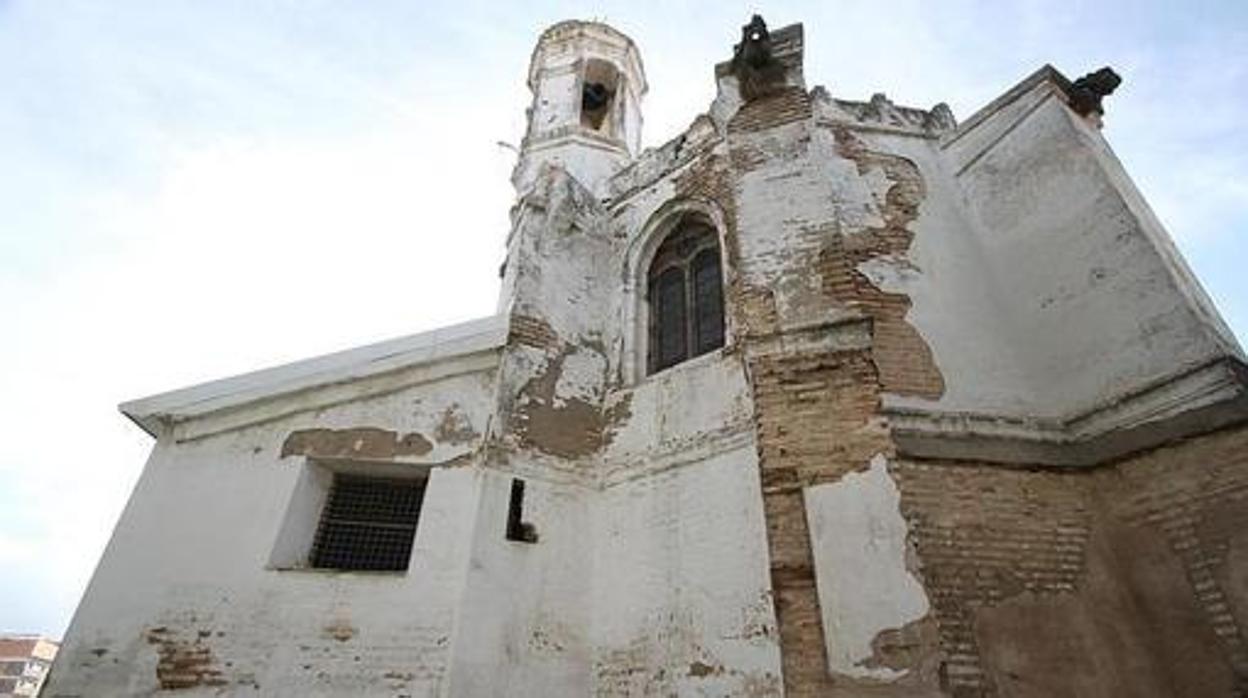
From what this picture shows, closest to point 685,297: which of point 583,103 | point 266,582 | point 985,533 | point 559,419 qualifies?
point 559,419

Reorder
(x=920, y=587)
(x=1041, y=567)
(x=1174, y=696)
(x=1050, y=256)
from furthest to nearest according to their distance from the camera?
(x=1050, y=256) < (x=1041, y=567) < (x=1174, y=696) < (x=920, y=587)

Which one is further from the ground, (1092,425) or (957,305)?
(957,305)

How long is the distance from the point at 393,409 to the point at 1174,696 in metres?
6.72

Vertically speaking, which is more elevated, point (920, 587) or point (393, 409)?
point (393, 409)

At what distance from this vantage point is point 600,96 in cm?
1544

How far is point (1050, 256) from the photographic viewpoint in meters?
7.06

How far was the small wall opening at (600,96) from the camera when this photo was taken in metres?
14.8

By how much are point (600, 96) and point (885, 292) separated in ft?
33.8

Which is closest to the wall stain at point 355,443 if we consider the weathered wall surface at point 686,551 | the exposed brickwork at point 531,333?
the exposed brickwork at point 531,333

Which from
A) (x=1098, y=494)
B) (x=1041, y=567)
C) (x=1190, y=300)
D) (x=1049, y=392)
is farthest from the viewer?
(x=1049, y=392)

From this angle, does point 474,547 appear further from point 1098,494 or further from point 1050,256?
point 1050,256

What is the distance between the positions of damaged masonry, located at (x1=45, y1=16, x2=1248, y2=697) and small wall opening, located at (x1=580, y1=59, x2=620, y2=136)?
6565 millimetres

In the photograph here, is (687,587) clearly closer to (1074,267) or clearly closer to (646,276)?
(646,276)

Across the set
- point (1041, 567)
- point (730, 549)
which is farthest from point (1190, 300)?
point (730, 549)
